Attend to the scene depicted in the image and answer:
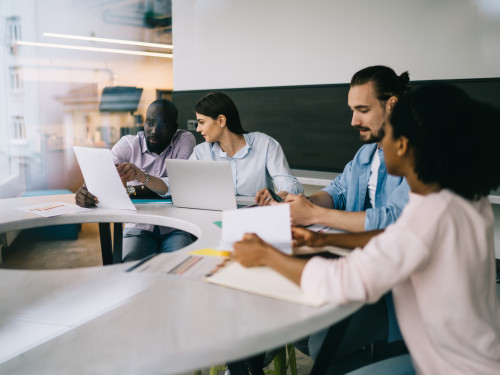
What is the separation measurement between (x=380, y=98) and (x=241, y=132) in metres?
0.84

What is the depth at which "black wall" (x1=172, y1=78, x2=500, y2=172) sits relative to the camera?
3629mm

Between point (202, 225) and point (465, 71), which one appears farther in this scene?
point (465, 71)

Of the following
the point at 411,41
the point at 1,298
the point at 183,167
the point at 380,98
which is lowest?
the point at 1,298

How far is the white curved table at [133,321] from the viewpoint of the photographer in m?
0.77

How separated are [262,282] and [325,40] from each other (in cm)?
312

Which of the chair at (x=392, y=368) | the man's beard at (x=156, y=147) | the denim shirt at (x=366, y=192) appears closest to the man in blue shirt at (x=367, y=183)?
the denim shirt at (x=366, y=192)

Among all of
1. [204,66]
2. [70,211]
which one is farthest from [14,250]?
[70,211]

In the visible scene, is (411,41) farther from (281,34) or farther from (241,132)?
(241,132)

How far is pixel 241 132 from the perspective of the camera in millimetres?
2438

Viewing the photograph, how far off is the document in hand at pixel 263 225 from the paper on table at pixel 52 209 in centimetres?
94

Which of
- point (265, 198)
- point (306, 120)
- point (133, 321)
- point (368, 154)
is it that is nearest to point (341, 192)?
point (368, 154)

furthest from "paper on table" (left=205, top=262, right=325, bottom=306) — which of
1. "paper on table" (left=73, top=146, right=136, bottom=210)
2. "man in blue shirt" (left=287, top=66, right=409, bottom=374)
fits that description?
"paper on table" (left=73, top=146, right=136, bottom=210)

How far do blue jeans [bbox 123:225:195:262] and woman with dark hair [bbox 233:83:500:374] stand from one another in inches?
49.3

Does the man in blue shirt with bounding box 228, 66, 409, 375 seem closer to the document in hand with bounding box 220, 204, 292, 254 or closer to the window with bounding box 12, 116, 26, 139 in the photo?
the document in hand with bounding box 220, 204, 292, 254
